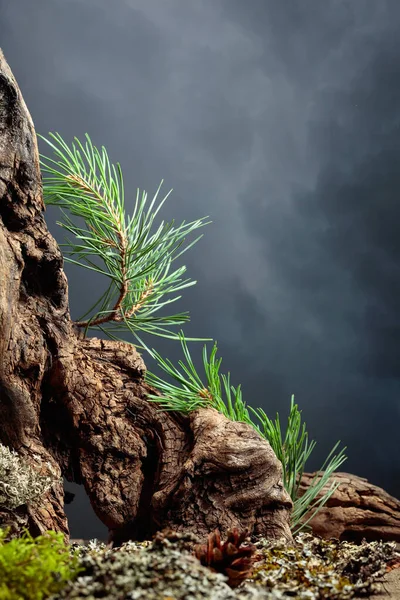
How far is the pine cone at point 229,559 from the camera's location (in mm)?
999

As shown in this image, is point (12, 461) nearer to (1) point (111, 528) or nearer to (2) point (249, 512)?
(1) point (111, 528)

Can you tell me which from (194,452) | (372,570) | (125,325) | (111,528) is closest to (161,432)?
(194,452)

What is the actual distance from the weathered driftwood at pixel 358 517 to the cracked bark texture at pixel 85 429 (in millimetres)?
807

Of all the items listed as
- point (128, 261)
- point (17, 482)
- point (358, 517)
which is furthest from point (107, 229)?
point (358, 517)

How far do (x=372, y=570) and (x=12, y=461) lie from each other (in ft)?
3.07

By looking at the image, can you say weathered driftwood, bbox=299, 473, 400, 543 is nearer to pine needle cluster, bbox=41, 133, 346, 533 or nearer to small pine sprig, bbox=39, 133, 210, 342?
pine needle cluster, bbox=41, 133, 346, 533

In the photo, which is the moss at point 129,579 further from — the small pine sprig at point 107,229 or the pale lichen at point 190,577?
the small pine sprig at point 107,229

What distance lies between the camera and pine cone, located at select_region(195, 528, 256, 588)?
100cm

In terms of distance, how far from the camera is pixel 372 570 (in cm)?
126

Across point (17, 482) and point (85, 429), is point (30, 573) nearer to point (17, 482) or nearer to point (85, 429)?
point (17, 482)

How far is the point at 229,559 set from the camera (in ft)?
3.34

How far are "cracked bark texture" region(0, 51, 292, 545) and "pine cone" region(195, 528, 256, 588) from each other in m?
0.50

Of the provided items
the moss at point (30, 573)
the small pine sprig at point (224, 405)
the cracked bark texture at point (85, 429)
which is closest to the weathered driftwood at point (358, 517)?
the small pine sprig at point (224, 405)

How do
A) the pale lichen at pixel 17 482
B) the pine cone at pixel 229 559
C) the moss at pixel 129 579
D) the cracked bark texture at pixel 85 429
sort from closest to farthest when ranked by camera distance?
the moss at pixel 129 579
the pine cone at pixel 229 559
the pale lichen at pixel 17 482
the cracked bark texture at pixel 85 429
